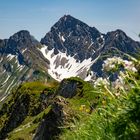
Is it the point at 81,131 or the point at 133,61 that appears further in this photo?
the point at 81,131

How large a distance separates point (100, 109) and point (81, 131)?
675mm

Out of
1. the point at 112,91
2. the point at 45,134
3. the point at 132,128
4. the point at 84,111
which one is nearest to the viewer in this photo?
the point at 132,128

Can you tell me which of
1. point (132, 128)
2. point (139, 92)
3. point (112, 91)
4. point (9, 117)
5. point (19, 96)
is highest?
point (19, 96)

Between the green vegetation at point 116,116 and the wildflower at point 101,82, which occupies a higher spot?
the wildflower at point 101,82

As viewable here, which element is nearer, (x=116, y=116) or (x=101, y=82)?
(x=116, y=116)

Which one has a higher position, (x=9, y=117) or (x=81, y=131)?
(x=9, y=117)

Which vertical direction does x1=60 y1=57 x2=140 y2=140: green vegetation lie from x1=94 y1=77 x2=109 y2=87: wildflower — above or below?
below

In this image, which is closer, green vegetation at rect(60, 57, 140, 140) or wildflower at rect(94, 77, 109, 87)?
green vegetation at rect(60, 57, 140, 140)

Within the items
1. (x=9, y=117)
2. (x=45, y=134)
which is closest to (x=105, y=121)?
(x=45, y=134)

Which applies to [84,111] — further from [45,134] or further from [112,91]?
[45,134]

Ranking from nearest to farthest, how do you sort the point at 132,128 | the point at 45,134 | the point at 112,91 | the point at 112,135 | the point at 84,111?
the point at 132,128, the point at 112,135, the point at 112,91, the point at 84,111, the point at 45,134

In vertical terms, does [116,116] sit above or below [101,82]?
below

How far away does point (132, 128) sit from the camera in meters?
5.80

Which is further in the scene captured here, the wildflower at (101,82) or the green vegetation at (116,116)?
the wildflower at (101,82)
